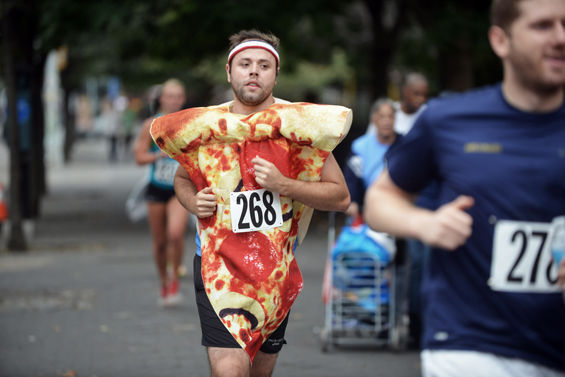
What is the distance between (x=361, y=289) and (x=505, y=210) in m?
5.14

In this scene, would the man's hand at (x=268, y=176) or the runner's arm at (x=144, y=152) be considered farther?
the runner's arm at (x=144, y=152)

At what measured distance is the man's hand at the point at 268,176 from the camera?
14.5 ft

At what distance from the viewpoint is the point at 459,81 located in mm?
17422

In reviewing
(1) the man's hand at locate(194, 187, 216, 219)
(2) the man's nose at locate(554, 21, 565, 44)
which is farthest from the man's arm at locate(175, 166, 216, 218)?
(2) the man's nose at locate(554, 21, 565, 44)

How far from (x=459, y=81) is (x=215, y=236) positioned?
44.2 feet

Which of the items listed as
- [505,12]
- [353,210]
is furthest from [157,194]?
[505,12]

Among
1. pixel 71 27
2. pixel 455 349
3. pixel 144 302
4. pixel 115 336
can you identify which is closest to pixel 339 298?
pixel 115 336

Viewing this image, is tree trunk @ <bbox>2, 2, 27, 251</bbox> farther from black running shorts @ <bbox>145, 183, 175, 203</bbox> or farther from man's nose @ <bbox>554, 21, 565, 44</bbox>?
man's nose @ <bbox>554, 21, 565, 44</bbox>

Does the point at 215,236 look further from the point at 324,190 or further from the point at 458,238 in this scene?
the point at 458,238

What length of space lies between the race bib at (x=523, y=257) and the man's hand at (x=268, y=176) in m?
1.58

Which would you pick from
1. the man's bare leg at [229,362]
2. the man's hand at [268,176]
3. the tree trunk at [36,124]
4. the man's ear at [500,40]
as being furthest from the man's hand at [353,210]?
the tree trunk at [36,124]

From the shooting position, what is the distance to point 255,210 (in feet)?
14.5

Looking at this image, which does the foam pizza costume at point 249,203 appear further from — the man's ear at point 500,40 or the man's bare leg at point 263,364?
the man's ear at point 500,40

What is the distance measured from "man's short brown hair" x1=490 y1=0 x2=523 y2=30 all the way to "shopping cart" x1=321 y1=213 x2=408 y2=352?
4.90m
